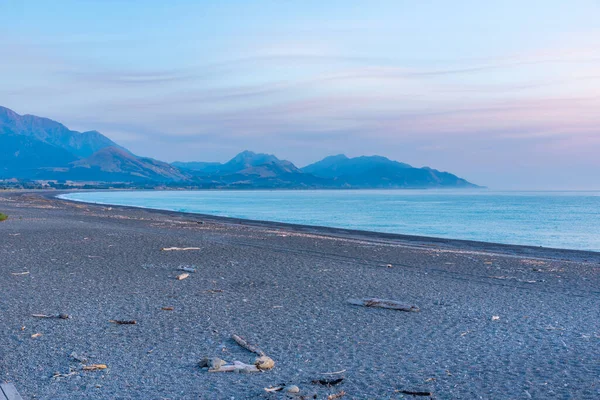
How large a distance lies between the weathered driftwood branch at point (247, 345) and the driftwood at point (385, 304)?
3.18 metres

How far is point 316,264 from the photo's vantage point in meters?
16.8

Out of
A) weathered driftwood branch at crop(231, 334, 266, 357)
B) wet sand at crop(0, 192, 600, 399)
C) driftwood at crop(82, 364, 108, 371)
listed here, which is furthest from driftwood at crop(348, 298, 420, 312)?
driftwood at crop(82, 364, 108, 371)

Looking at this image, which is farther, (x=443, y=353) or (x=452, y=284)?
(x=452, y=284)

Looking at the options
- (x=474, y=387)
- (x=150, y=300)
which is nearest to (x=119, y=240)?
(x=150, y=300)

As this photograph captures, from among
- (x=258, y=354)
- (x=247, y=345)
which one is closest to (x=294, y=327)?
(x=247, y=345)

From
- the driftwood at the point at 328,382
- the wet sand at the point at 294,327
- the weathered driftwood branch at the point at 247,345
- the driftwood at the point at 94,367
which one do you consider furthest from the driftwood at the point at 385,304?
the driftwood at the point at 94,367

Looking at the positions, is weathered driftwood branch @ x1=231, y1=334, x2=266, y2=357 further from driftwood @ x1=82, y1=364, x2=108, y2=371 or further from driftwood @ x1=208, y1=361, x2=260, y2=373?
driftwood @ x1=82, y1=364, x2=108, y2=371

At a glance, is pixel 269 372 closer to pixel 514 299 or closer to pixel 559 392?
pixel 559 392

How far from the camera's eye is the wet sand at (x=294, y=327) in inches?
255

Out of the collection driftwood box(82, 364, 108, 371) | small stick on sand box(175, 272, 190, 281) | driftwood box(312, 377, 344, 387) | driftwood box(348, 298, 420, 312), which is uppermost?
driftwood box(348, 298, 420, 312)

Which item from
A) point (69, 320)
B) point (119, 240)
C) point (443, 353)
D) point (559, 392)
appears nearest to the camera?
Answer: point (559, 392)

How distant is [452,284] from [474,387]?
7.62 metres

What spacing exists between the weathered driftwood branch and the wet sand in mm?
108

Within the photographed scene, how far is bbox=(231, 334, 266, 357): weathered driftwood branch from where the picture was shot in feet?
24.9
